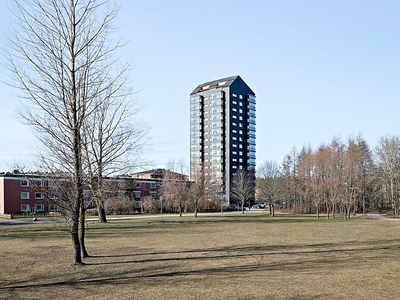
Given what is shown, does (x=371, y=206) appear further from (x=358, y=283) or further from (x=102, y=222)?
(x=358, y=283)

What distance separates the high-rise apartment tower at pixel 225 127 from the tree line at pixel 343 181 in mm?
34264

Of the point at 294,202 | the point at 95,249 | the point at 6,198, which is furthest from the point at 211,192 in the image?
the point at 95,249

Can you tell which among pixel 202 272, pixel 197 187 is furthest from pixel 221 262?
Result: pixel 197 187

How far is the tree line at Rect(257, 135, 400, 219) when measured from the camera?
170 ft

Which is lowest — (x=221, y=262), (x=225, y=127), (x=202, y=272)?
(x=221, y=262)

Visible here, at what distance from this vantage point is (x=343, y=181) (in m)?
51.8

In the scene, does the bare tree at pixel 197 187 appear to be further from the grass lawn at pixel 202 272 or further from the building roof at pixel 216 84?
the building roof at pixel 216 84

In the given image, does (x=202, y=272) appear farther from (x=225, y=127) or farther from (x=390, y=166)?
(x=225, y=127)

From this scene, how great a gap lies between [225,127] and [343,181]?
2220 inches

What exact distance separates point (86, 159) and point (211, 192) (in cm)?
6110

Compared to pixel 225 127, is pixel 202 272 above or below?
below

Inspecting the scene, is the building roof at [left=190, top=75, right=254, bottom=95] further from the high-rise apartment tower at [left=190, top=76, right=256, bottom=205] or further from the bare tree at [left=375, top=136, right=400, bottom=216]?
the bare tree at [left=375, top=136, right=400, bottom=216]

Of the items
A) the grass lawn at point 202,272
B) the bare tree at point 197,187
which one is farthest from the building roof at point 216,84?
the grass lawn at point 202,272

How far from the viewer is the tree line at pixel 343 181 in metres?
51.9
